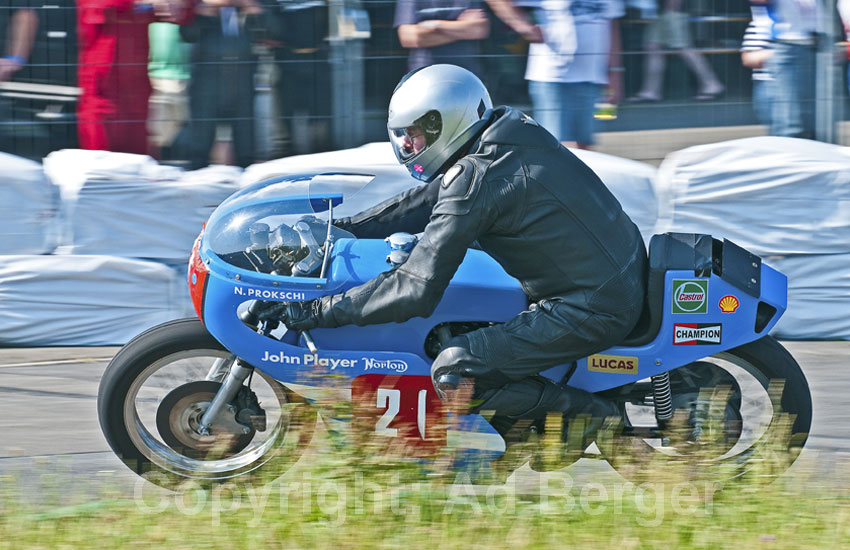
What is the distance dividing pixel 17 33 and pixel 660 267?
12.9 ft

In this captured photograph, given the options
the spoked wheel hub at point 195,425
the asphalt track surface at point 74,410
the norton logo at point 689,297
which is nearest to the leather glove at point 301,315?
the spoked wheel hub at point 195,425

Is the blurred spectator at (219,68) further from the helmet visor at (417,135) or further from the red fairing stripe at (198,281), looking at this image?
the helmet visor at (417,135)

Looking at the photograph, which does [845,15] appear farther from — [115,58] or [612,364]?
[115,58]

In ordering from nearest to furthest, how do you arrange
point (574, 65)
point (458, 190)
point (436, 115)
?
1. point (458, 190)
2. point (436, 115)
3. point (574, 65)

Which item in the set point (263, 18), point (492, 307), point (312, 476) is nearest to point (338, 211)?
point (263, 18)

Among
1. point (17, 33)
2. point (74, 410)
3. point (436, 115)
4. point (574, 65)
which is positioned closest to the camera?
point (436, 115)

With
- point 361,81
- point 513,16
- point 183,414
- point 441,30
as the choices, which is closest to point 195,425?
point 183,414

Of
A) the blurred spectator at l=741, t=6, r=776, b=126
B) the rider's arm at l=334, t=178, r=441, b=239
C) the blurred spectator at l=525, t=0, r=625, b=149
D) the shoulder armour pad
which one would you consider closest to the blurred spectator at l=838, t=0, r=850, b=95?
the blurred spectator at l=741, t=6, r=776, b=126

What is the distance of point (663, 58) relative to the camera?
22.2 feet

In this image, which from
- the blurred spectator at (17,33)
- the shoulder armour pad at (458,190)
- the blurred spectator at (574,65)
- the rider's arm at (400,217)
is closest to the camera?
the shoulder armour pad at (458,190)

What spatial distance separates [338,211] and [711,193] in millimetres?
1923

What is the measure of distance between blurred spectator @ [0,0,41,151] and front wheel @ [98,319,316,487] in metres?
2.83

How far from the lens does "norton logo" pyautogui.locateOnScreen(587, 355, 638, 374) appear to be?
14.1ft

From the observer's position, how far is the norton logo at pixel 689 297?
4.25 metres
